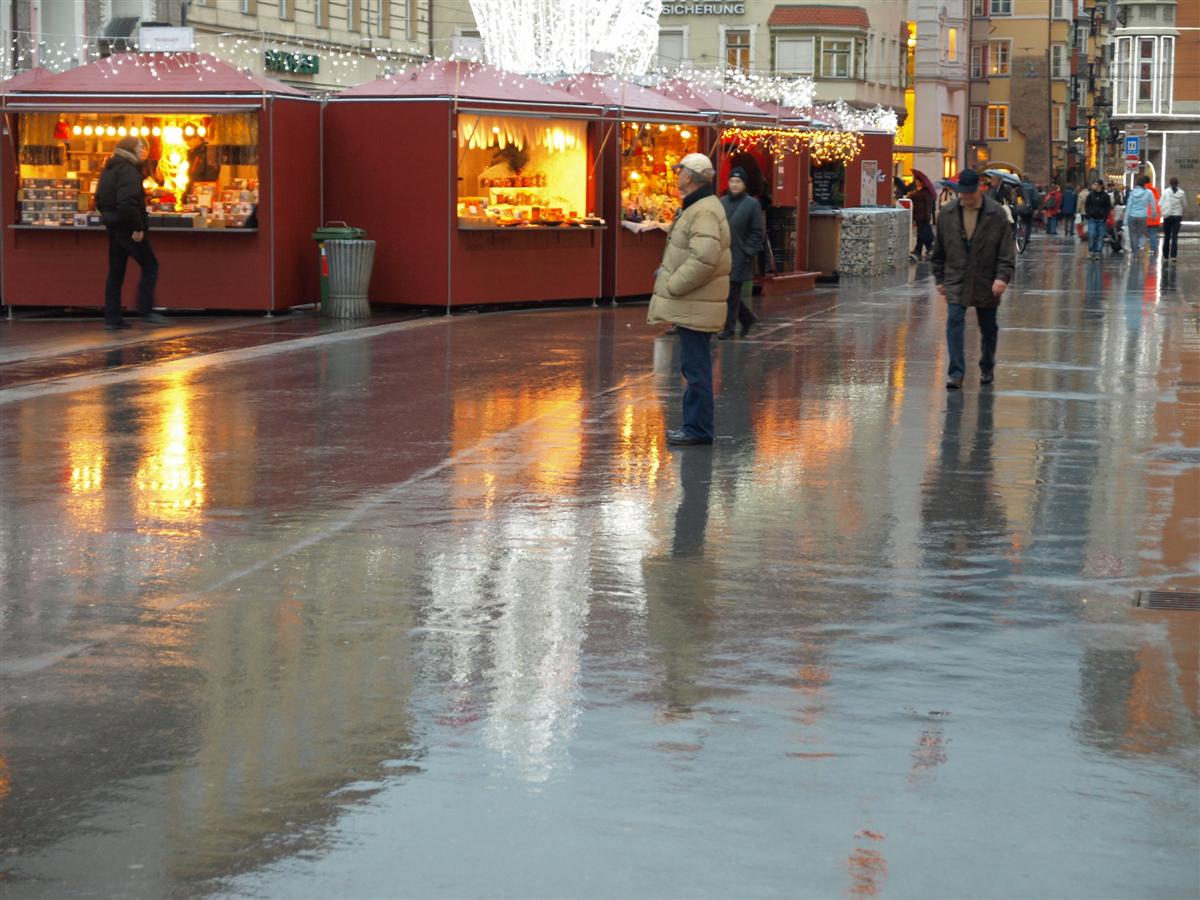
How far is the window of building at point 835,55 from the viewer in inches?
2667

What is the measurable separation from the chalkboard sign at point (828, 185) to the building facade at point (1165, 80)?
61.4 m

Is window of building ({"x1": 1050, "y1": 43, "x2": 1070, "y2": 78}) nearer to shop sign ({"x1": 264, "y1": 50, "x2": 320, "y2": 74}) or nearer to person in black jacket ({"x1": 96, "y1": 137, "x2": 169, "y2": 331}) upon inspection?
shop sign ({"x1": 264, "y1": 50, "x2": 320, "y2": 74})

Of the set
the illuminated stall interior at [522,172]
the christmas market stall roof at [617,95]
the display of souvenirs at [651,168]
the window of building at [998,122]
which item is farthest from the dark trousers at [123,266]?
the window of building at [998,122]

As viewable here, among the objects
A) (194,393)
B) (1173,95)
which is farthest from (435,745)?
(1173,95)

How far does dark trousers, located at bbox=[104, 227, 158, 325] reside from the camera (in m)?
20.6

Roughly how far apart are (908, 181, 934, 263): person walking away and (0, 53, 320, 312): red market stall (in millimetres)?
21394

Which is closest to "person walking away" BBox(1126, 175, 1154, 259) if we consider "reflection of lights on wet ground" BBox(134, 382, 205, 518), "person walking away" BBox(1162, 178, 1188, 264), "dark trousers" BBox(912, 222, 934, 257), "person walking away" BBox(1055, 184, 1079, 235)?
"person walking away" BBox(1162, 178, 1188, 264)

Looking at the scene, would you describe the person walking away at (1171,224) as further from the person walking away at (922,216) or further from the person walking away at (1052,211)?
the person walking away at (1052,211)

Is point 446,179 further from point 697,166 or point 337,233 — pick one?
point 697,166

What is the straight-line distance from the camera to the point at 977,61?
93125mm

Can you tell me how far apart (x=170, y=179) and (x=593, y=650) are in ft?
56.1

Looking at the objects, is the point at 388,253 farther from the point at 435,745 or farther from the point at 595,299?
the point at 435,745

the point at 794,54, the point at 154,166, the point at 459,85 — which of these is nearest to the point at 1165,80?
the point at 794,54

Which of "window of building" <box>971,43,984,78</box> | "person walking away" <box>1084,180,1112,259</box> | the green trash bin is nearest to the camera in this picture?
the green trash bin
